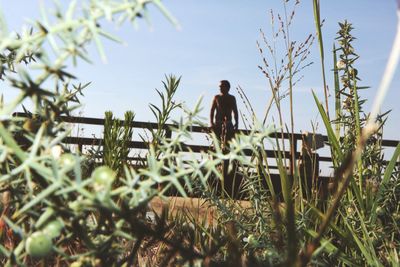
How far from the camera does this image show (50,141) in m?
0.66

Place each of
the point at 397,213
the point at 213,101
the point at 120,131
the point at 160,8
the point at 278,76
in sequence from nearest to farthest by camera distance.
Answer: the point at 160,8 < the point at 397,213 < the point at 120,131 < the point at 278,76 < the point at 213,101

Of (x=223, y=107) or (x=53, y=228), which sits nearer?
(x=53, y=228)

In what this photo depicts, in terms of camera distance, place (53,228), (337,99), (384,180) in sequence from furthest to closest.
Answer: (337,99) < (384,180) < (53,228)

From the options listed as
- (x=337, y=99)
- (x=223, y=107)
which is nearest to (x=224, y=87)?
(x=223, y=107)

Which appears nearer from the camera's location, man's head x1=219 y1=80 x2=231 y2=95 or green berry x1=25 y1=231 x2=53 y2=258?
green berry x1=25 y1=231 x2=53 y2=258

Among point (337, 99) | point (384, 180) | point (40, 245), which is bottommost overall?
point (384, 180)

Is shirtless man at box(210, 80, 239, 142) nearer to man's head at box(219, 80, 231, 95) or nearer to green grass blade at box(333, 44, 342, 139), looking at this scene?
man's head at box(219, 80, 231, 95)

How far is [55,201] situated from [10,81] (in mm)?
154

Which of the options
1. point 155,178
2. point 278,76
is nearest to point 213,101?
point 278,76

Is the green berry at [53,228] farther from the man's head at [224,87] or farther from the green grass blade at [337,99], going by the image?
the man's head at [224,87]

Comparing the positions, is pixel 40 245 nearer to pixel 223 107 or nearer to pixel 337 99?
pixel 337 99

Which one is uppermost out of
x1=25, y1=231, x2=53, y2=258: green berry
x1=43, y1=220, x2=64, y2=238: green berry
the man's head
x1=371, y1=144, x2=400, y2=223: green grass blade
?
the man's head

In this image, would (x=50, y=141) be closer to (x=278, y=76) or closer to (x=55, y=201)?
(x=55, y=201)

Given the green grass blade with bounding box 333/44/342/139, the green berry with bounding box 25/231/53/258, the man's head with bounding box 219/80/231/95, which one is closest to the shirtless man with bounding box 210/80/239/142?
the man's head with bounding box 219/80/231/95
